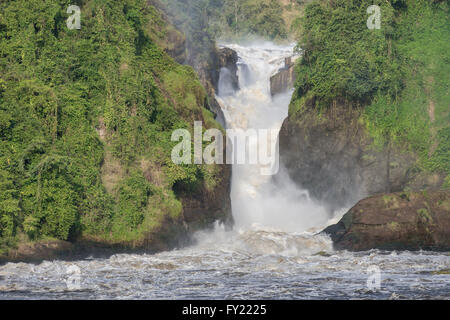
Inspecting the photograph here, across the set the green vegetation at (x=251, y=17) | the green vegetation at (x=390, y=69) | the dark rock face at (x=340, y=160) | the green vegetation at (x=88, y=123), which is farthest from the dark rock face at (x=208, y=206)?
the green vegetation at (x=251, y=17)

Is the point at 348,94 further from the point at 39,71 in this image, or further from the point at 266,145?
the point at 39,71

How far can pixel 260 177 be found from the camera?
3328 centimetres

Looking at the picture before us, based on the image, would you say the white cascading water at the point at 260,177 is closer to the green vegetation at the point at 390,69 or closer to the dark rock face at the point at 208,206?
the dark rock face at the point at 208,206

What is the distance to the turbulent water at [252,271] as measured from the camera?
15.6 meters

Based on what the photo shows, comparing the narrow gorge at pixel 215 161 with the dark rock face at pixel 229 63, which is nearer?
the narrow gorge at pixel 215 161

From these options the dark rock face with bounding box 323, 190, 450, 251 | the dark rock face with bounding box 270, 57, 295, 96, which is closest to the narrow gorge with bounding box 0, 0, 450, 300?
the dark rock face with bounding box 323, 190, 450, 251

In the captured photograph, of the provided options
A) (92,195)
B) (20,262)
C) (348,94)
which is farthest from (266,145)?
(20,262)

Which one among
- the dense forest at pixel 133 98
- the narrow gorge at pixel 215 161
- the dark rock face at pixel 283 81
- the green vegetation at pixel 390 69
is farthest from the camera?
the dark rock face at pixel 283 81

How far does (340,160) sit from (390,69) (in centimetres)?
457

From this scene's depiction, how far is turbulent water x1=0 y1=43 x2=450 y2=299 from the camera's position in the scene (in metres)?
15.6

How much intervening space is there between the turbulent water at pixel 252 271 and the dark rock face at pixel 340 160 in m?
1.30

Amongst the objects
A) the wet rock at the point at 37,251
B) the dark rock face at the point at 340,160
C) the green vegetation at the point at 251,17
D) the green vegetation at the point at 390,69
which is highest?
the green vegetation at the point at 251,17

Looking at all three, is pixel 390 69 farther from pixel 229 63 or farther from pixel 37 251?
pixel 37 251

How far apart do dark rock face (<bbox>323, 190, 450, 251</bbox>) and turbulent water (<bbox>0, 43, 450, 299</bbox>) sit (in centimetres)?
73
